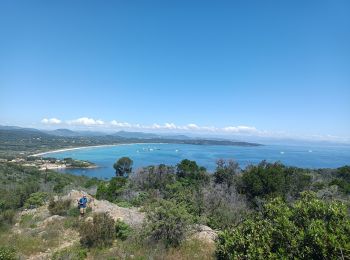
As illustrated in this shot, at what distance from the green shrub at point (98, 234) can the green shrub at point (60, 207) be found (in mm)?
5219

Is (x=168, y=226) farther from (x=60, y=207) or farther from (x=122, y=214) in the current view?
(x=60, y=207)

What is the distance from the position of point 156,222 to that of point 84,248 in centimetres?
262

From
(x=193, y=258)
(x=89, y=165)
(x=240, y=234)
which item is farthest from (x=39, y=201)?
(x=89, y=165)

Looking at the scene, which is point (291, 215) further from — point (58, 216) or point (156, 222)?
point (58, 216)

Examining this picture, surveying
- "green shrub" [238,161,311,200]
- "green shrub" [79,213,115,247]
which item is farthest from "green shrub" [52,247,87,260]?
"green shrub" [238,161,311,200]

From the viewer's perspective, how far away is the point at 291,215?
6105 mm

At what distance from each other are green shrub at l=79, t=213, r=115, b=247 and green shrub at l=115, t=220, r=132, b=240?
0.30 m

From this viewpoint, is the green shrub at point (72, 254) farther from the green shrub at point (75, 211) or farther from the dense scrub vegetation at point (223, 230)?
the green shrub at point (75, 211)

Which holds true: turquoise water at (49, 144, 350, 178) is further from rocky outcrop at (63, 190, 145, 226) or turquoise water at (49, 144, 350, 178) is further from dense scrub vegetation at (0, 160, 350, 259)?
dense scrub vegetation at (0, 160, 350, 259)

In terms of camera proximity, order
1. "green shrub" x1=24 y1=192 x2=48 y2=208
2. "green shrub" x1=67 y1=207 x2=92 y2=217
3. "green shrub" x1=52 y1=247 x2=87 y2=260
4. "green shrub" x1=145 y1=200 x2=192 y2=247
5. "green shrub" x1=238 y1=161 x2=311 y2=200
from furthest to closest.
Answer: "green shrub" x1=238 y1=161 x2=311 y2=200
"green shrub" x1=24 y1=192 x2=48 y2=208
"green shrub" x1=67 y1=207 x2=92 y2=217
"green shrub" x1=145 y1=200 x2=192 y2=247
"green shrub" x1=52 y1=247 x2=87 y2=260

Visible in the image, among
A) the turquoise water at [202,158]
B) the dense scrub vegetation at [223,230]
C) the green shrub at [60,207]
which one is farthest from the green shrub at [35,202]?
the turquoise water at [202,158]

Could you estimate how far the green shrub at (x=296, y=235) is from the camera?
496 cm

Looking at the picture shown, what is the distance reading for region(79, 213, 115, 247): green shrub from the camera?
10.3 meters

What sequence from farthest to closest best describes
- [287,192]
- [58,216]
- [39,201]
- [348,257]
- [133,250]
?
1. [287,192]
2. [39,201]
3. [58,216]
4. [133,250]
5. [348,257]
